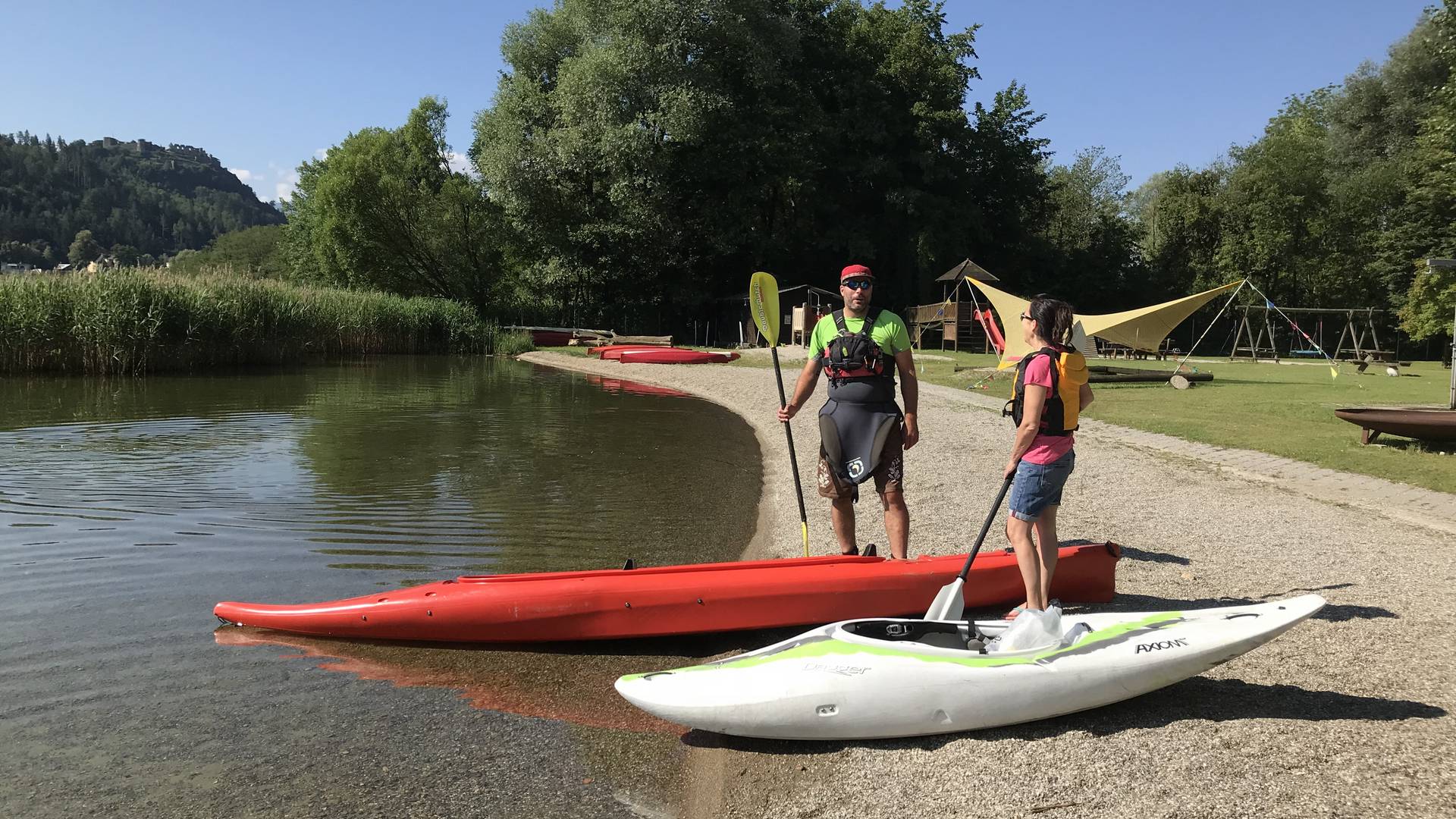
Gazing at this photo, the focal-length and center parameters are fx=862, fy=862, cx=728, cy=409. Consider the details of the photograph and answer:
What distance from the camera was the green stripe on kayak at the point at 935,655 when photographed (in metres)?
3.55

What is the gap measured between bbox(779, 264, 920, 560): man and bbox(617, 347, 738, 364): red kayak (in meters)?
22.1

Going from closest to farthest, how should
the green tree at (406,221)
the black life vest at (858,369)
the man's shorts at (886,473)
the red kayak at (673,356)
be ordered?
the black life vest at (858,369)
the man's shorts at (886,473)
the red kayak at (673,356)
the green tree at (406,221)

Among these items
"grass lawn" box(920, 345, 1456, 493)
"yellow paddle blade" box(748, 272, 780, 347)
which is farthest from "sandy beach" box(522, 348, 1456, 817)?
"grass lawn" box(920, 345, 1456, 493)

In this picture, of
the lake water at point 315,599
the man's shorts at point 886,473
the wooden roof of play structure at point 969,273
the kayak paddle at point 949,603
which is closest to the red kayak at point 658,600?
the lake water at point 315,599

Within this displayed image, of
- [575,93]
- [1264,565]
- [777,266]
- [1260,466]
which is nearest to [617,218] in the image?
[575,93]

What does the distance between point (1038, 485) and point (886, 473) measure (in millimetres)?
1065

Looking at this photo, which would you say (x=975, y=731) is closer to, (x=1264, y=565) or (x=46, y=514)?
(x=1264, y=565)

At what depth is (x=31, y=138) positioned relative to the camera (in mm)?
167000

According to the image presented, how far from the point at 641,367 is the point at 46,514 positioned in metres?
19.4

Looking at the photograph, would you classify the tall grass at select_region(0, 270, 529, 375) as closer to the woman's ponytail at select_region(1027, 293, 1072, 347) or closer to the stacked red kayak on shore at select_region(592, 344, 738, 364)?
the stacked red kayak on shore at select_region(592, 344, 738, 364)

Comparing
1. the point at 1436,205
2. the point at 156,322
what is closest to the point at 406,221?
the point at 156,322

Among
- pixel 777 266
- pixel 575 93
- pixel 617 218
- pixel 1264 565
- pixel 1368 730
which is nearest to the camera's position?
pixel 1368 730

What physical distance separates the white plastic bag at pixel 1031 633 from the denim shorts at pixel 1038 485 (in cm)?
62

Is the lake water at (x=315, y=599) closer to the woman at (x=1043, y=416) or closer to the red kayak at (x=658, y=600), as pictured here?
the red kayak at (x=658, y=600)
